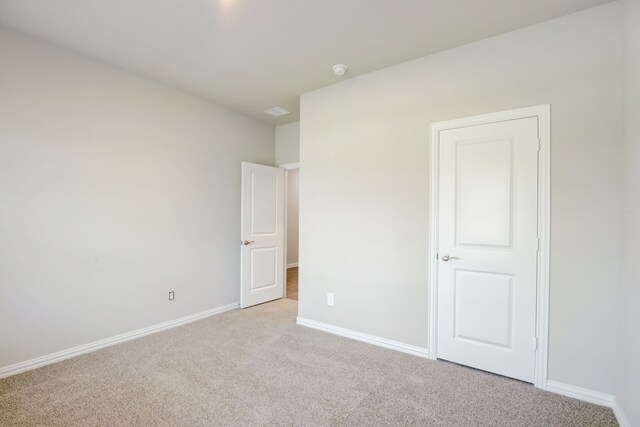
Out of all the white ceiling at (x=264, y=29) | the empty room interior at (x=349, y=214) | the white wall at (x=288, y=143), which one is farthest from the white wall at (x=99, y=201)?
the white wall at (x=288, y=143)

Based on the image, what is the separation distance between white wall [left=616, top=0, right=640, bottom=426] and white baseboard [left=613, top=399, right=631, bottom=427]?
27mm

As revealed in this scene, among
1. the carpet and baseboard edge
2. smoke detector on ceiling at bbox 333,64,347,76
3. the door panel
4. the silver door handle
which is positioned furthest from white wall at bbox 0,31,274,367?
the door panel

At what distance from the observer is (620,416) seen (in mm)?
1872

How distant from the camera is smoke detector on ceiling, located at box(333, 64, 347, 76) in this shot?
2.93m

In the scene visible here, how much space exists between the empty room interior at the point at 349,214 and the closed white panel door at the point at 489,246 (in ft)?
0.05

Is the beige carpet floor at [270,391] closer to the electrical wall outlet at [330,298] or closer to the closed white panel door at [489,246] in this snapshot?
the closed white panel door at [489,246]

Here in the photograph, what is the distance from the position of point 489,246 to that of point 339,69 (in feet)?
6.75

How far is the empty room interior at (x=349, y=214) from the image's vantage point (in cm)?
204

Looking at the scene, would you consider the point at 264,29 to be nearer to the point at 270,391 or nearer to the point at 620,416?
the point at 270,391

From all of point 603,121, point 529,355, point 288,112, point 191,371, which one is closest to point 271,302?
point 191,371

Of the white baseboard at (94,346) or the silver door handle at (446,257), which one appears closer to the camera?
the white baseboard at (94,346)

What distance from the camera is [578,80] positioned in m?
2.15

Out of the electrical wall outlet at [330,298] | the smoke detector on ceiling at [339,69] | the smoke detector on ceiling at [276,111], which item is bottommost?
the electrical wall outlet at [330,298]

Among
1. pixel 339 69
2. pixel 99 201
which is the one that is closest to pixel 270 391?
pixel 99 201
